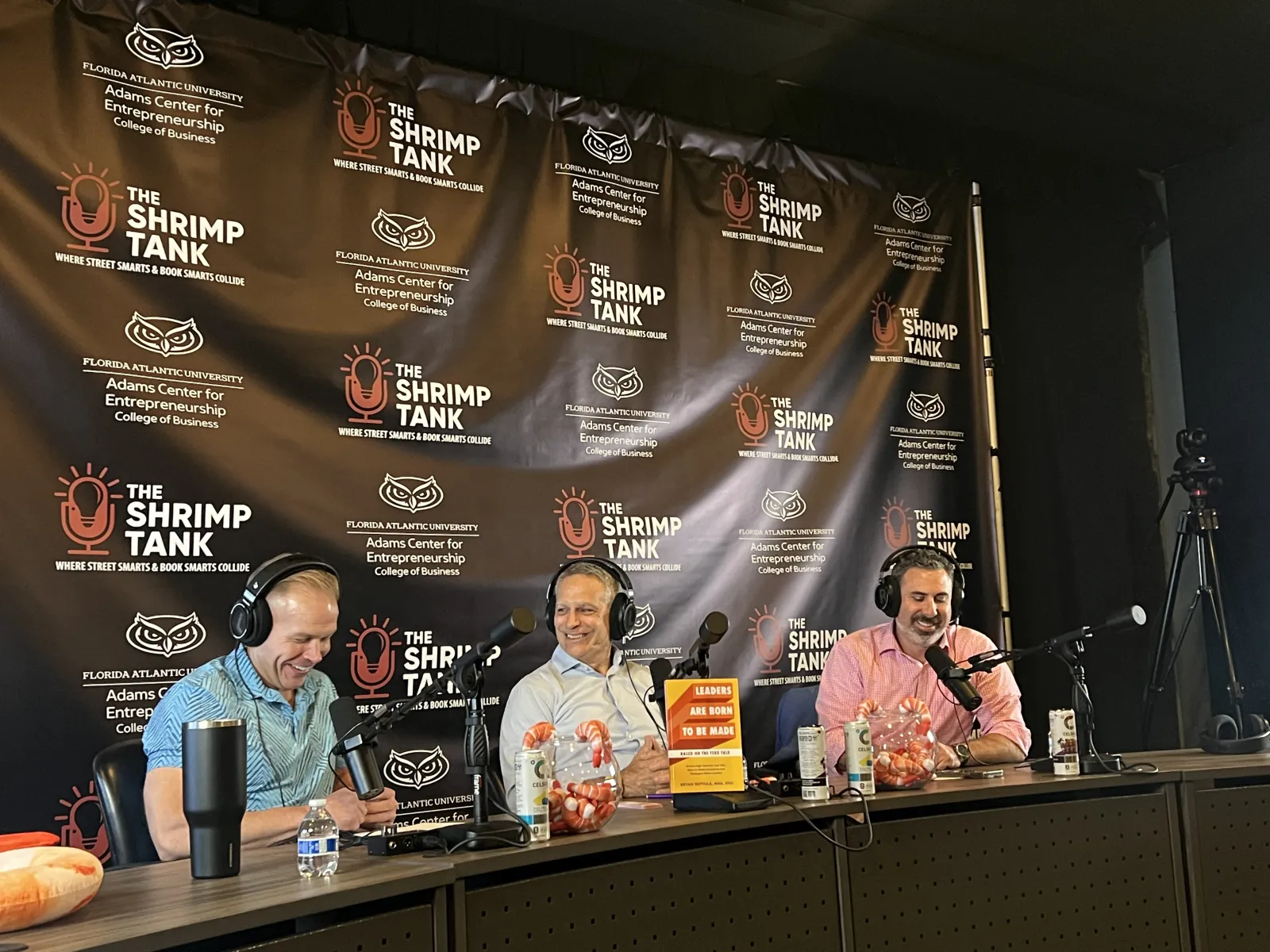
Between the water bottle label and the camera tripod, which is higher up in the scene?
the camera tripod

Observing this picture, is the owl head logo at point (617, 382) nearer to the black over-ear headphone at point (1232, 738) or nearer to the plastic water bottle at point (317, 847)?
the black over-ear headphone at point (1232, 738)

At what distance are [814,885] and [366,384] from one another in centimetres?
197

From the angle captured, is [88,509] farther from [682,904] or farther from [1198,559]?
[1198,559]

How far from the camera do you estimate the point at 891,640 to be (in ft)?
11.9

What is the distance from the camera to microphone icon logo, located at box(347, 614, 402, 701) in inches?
132

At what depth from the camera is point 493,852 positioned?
189 cm

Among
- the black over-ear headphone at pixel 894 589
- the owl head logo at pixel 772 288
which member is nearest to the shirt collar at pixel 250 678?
the black over-ear headphone at pixel 894 589

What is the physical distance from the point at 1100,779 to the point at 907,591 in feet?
3.36

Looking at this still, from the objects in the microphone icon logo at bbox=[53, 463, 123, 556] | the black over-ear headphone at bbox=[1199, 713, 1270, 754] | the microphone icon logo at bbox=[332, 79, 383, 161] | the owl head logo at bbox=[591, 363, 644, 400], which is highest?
the microphone icon logo at bbox=[332, 79, 383, 161]

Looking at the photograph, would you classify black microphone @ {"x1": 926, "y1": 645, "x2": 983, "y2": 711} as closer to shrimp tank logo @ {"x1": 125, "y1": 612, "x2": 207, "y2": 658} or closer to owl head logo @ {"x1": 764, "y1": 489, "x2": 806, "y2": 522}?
owl head logo @ {"x1": 764, "y1": 489, "x2": 806, "y2": 522}

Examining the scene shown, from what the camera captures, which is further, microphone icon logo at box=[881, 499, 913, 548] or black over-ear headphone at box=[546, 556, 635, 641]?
microphone icon logo at box=[881, 499, 913, 548]

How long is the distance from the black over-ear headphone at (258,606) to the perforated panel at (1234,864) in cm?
214

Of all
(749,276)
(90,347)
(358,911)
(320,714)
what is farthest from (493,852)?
(749,276)

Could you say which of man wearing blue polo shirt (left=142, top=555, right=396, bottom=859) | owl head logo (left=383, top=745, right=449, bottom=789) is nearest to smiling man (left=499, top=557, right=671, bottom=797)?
owl head logo (left=383, top=745, right=449, bottom=789)
